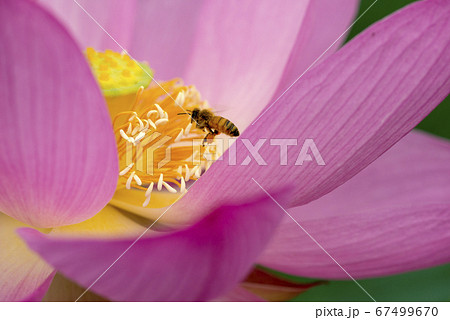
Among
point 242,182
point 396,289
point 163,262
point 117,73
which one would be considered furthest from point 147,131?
point 396,289

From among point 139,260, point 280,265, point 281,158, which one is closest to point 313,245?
point 280,265

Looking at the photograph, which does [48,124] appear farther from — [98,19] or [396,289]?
[396,289]

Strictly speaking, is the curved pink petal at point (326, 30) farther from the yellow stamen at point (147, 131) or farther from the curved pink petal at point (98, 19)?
the curved pink petal at point (98, 19)

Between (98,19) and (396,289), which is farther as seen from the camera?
(98,19)

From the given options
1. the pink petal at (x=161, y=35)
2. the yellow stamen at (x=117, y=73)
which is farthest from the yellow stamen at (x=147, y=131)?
the pink petal at (x=161, y=35)

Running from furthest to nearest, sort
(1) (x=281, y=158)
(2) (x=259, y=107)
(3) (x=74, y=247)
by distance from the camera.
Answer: (2) (x=259, y=107) < (1) (x=281, y=158) < (3) (x=74, y=247)

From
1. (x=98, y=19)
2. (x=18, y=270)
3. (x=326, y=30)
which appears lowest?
(x=18, y=270)

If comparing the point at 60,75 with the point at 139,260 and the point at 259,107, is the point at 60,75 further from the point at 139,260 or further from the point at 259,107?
the point at 259,107
